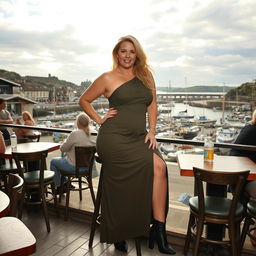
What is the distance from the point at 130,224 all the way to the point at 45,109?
4.26 m

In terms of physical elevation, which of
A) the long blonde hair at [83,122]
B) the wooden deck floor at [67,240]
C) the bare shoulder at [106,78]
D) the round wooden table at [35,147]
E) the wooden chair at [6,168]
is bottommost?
the wooden deck floor at [67,240]

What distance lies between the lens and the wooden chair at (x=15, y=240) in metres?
1.17

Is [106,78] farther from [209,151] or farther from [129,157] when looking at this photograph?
[209,151]

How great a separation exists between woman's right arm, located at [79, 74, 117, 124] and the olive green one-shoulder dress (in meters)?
0.05

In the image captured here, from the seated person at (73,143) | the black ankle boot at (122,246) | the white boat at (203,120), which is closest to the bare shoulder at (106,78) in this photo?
the seated person at (73,143)

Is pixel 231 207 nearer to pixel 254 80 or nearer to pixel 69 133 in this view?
pixel 69 133

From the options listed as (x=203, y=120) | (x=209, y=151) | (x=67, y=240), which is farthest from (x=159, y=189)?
(x=203, y=120)

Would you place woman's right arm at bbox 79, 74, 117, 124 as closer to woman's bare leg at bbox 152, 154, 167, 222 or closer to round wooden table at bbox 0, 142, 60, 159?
woman's bare leg at bbox 152, 154, 167, 222

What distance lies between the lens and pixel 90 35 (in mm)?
5102

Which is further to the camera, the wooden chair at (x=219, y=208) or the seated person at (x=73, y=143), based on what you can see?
the seated person at (x=73, y=143)

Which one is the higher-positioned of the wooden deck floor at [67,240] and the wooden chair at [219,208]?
the wooden chair at [219,208]

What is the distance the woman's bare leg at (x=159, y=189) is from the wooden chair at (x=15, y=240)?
1.03m

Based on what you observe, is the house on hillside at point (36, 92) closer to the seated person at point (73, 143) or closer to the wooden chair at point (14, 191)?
the seated person at point (73, 143)

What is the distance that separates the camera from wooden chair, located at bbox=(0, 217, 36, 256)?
1173mm
